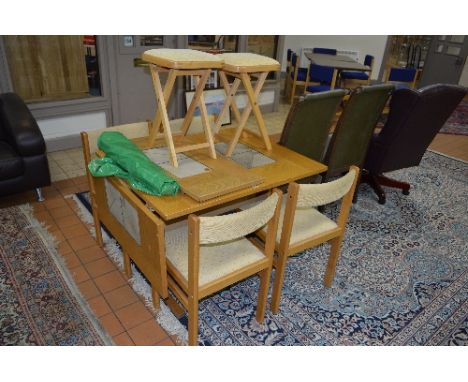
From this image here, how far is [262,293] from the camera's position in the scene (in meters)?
1.93

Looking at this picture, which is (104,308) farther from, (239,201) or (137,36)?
(137,36)

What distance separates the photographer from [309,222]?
2109 millimetres

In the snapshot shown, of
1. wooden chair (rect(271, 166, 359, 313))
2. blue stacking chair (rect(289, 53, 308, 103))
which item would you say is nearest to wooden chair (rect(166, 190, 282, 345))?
wooden chair (rect(271, 166, 359, 313))

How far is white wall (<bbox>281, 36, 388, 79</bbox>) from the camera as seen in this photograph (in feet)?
22.6

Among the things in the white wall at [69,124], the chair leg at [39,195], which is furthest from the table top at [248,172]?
the white wall at [69,124]

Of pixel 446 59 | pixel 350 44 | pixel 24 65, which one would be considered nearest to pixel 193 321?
pixel 24 65

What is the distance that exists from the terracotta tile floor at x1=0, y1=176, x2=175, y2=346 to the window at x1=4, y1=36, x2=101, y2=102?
4.06 feet

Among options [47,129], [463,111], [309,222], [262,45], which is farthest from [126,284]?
[463,111]

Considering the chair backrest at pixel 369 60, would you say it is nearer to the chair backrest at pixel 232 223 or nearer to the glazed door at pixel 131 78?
the glazed door at pixel 131 78

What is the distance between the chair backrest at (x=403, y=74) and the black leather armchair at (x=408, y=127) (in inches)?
140

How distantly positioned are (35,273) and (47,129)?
2.11 metres

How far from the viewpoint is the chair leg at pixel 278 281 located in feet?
6.32

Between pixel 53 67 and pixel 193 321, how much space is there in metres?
3.23

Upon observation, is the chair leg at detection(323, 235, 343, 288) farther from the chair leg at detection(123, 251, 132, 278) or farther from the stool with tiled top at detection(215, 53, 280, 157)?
the chair leg at detection(123, 251, 132, 278)
